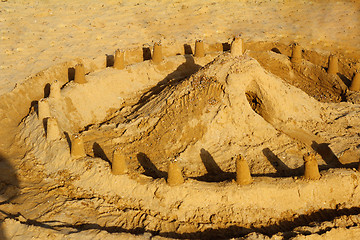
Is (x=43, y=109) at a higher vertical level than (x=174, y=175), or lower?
higher

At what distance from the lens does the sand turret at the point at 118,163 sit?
8680mm

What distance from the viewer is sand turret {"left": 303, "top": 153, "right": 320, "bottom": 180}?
824 cm

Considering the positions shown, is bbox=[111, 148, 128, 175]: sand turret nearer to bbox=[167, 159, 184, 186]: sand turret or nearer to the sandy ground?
bbox=[167, 159, 184, 186]: sand turret

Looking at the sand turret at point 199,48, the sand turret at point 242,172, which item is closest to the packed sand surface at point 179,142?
the sand turret at point 242,172

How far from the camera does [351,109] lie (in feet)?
35.7

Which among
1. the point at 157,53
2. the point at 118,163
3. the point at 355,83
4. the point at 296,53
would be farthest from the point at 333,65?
the point at 118,163

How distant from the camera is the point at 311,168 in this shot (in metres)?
8.30

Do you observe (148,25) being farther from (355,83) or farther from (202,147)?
(202,147)

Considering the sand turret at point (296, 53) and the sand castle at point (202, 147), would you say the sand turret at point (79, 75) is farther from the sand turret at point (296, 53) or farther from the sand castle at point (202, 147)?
the sand turret at point (296, 53)

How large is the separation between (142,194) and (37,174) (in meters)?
2.32

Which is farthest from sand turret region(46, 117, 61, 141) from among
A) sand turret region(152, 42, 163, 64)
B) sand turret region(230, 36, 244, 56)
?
sand turret region(230, 36, 244, 56)

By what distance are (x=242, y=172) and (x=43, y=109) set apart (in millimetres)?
4607

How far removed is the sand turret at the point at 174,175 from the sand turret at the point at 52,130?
113 inches

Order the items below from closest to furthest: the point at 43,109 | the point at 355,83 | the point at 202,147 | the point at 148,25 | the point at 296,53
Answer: the point at 202,147
the point at 43,109
the point at 355,83
the point at 296,53
the point at 148,25
